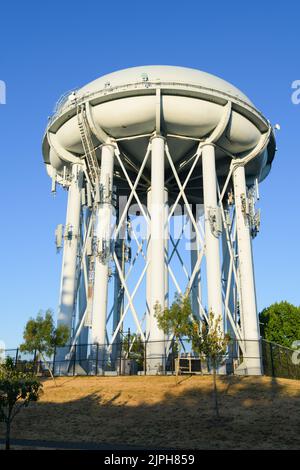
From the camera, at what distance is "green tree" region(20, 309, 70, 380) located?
24422 mm

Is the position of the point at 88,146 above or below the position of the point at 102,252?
above

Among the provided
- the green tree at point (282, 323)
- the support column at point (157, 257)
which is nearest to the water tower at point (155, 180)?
the support column at point (157, 257)

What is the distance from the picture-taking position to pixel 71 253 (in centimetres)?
3019

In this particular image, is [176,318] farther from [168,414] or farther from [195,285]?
[195,285]

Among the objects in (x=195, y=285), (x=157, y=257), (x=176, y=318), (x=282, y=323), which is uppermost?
(x=282, y=323)

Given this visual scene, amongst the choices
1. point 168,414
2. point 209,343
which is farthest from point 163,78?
point 168,414

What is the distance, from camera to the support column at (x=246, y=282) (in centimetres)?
2586

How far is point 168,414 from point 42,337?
32.2ft

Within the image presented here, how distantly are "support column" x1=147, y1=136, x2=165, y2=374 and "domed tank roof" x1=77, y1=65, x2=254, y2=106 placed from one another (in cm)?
354

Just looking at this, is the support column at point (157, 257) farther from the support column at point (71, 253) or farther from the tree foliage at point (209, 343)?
the tree foliage at point (209, 343)

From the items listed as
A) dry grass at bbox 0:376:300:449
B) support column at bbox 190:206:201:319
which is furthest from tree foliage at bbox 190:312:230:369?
support column at bbox 190:206:201:319

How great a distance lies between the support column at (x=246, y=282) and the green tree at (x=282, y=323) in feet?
62.0

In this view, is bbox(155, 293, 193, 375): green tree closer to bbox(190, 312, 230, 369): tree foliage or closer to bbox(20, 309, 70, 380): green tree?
bbox(190, 312, 230, 369): tree foliage
